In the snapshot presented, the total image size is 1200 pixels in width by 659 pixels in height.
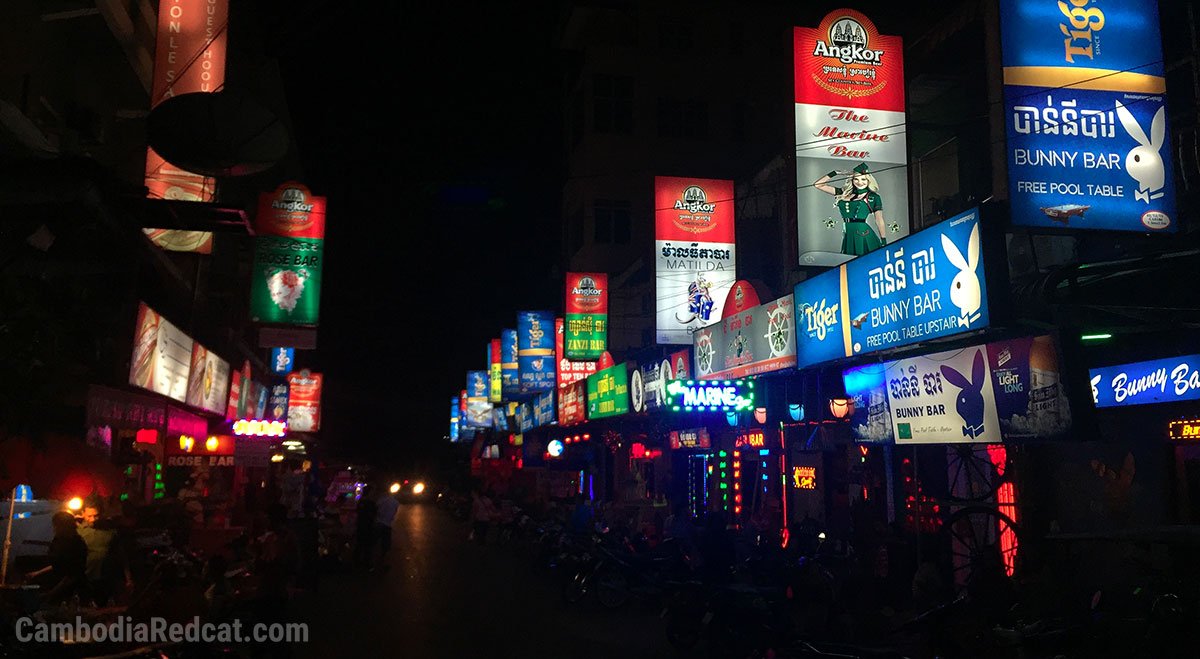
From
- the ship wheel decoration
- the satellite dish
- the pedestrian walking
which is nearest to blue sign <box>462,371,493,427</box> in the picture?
the pedestrian walking

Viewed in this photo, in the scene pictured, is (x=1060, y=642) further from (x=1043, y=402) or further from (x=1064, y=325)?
(x=1064, y=325)

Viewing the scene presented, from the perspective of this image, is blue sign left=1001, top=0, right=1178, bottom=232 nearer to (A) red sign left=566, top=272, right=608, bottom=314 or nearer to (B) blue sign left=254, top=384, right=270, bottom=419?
(A) red sign left=566, top=272, right=608, bottom=314

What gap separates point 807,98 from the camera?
43.3 ft

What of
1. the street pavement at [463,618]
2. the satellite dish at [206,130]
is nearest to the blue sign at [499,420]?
the street pavement at [463,618]

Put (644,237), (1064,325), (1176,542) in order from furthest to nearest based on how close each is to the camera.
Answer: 1. (644,237)
2. (1064,325)
3. (1176,542)

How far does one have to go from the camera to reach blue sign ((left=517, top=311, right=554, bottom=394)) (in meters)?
34.9

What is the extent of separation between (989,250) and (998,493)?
611 cm

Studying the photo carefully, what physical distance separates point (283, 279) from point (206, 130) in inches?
552

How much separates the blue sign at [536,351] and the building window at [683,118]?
443 inches

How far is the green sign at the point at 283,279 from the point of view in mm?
22375

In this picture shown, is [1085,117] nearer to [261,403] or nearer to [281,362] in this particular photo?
[261,403]

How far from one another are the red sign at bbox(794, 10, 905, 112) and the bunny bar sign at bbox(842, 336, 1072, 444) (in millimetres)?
3771

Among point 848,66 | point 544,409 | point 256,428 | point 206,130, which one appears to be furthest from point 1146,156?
point 256,428

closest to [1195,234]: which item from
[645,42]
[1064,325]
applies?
[1064,325]
